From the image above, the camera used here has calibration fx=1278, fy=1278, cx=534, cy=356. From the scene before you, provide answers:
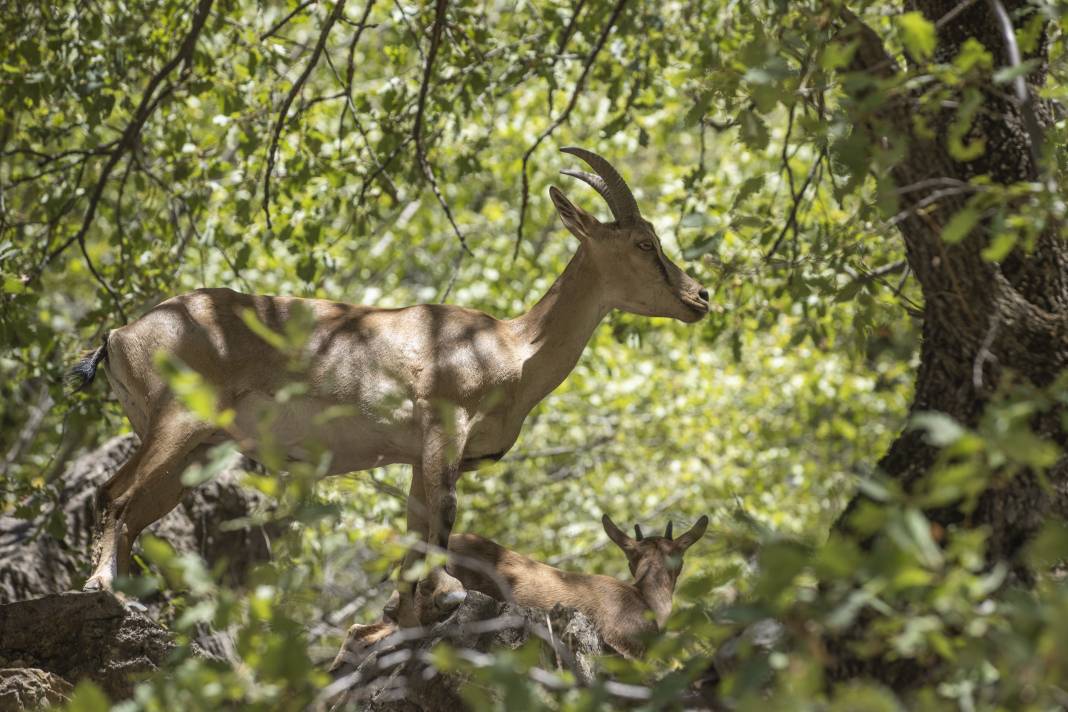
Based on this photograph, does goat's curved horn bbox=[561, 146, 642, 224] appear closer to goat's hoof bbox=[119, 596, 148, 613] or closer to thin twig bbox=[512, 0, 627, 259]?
thin twig bbox=[512, 0, 627, 259]

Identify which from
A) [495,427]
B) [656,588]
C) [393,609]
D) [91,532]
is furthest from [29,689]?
[91,532]

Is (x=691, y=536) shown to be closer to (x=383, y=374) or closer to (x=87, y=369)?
(x=383, y=374)

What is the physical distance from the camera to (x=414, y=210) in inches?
607

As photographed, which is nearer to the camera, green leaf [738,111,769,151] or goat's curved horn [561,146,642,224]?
green leaf [738,111,769,151]

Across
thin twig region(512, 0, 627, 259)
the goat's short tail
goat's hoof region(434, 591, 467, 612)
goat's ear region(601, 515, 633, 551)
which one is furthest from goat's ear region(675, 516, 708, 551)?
the goat's short tail

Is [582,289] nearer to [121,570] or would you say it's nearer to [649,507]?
[121,570]

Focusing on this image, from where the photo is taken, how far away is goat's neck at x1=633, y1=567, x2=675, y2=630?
263 inches

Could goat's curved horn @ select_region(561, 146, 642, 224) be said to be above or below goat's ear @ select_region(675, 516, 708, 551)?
above

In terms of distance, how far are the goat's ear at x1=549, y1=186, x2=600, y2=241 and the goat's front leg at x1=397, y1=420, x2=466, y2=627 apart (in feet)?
4.48

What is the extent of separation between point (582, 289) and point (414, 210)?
29.8 feet

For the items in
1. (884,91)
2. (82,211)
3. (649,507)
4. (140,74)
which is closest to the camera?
(884,91)

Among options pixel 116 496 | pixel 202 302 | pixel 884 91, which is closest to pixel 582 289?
pixel 202 302

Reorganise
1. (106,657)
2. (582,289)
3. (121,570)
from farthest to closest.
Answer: (582,289), (121,570), (106,657)

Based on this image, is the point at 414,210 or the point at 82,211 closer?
the point at 82,211
